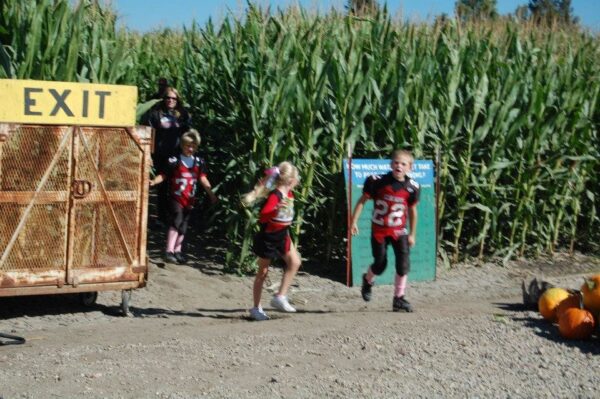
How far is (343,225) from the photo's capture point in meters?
11.7

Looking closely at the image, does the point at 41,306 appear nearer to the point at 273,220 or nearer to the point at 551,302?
the point at 273,220

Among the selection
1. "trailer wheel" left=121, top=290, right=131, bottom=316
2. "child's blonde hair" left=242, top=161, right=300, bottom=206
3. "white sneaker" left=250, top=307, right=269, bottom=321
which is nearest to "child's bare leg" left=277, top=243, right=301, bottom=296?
"white sneaker" left=250, top=307, right=269, bottom=321

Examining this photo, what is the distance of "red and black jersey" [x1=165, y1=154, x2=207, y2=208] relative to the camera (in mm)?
11202

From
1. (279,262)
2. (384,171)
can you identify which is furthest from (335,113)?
(279,262)

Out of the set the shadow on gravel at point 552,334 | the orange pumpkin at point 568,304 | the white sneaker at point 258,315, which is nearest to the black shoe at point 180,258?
the white sneaker at point 258,315

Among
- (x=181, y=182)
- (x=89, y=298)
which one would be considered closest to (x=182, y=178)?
(x=181, y=182)

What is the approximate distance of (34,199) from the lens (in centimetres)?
816

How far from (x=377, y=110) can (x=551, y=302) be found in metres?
4.28

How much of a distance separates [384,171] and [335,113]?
0.93 meters

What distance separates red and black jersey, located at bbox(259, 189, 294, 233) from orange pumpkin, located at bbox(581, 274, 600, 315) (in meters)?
2.78

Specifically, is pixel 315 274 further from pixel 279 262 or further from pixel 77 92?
pixel 77 92

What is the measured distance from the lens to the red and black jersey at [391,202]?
9.49m

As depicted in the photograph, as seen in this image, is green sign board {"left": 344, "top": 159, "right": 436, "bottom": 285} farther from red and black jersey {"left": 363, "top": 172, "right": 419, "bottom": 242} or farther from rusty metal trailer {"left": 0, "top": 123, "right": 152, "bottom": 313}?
rusty metal trailer {"left": 0, "top": 123, "right": 152, "bottom": 313}

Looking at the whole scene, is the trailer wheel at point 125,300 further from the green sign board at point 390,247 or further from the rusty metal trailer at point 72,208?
the green sign board at point 390,247
